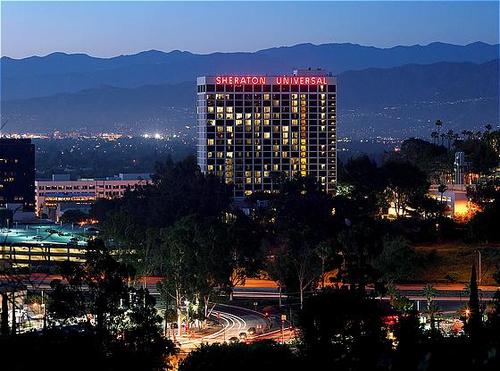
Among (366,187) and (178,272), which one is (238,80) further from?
(178,272)

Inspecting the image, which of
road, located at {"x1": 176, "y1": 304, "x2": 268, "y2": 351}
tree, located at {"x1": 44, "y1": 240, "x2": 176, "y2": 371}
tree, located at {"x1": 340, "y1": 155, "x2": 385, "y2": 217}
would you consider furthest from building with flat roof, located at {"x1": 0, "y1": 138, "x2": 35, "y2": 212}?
tree, located at {"x1": 44, "y1": 240, "x2": 176, "y2": 371}

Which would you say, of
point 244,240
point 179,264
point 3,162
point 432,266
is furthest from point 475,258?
point 3,162

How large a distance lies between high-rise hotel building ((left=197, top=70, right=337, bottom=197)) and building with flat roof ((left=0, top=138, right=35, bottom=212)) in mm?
18587

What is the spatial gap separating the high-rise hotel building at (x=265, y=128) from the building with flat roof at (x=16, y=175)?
61.0 ft

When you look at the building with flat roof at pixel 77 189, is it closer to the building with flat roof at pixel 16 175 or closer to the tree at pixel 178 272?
the building with flat roof at pixel 16 175

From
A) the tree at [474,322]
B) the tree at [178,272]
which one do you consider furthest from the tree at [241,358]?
the tree at [178,272]

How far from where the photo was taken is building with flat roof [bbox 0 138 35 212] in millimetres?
108750

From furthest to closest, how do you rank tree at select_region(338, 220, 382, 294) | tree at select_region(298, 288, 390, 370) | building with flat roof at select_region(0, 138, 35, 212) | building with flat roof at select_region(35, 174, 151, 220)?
building with flat roof at select_region(35, 174, 151, 220)
building with flat roof at select_region(0, 138, 35, 212)
tree at select_region(338, 220, 382, 294)
tree at select_region(298, 288, 390, 370)

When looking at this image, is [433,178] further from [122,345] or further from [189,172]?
[122,345]

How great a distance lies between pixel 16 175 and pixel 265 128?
25483mm

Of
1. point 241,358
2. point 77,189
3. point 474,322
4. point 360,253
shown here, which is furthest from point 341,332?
point 77,189

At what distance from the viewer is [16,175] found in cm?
10925

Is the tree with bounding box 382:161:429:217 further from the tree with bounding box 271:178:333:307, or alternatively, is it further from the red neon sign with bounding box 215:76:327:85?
the red neon sign with bounding box 215:76:327:85

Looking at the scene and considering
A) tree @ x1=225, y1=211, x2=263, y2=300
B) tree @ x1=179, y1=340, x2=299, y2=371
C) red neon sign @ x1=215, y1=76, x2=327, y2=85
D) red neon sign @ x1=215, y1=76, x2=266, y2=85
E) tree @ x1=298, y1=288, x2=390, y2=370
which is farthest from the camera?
red neon sign @ x1=215, y1=76, x2=327, y2=85
